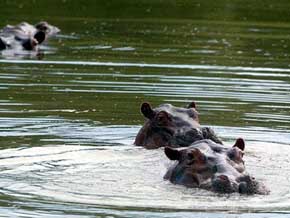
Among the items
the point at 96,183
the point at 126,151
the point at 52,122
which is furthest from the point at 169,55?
the point at 96,183

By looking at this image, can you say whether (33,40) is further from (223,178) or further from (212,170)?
(223,178)

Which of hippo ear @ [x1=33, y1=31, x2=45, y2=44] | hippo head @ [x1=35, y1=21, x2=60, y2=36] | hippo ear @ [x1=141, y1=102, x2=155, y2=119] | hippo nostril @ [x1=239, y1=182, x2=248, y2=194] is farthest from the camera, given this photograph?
hippo head @ [x1=35, y1=21, x2=60, y2=36]

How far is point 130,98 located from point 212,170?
21.5 ft

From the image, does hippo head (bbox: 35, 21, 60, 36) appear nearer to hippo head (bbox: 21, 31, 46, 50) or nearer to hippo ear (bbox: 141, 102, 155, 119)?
hippo head (bbox: 21, 31, 46, 50)

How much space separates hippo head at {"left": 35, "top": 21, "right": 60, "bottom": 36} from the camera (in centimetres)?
2662

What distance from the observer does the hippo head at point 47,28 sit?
2662 centimetres

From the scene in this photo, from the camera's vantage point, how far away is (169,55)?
23.5m

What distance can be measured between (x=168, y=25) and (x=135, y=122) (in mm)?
12309

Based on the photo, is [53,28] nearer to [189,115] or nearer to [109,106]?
[109,106]

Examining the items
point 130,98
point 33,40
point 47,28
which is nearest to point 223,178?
point 130,98

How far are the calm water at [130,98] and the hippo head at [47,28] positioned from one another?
25cm

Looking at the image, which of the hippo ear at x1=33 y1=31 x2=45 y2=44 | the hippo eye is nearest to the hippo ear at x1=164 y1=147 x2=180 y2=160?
the hippo eye

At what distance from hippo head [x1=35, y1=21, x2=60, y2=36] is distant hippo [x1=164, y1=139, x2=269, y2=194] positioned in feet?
46.7

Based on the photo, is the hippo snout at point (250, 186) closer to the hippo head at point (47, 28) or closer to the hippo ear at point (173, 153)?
the hippo ear at point (173, 153)
